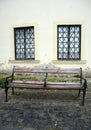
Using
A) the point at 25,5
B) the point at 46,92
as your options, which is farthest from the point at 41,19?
the point at 46,92

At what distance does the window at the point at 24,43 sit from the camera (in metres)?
9.66

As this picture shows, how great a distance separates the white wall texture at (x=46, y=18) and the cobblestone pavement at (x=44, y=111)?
292cm

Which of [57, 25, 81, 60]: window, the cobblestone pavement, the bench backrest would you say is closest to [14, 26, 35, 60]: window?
[57, 25, 81, 60]: window

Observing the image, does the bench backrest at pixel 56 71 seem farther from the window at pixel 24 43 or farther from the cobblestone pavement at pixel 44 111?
the window at pixel 24 43

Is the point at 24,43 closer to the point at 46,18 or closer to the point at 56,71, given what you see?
the point at 46,18

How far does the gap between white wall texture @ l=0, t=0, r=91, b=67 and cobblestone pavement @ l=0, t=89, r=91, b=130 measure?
2.92m

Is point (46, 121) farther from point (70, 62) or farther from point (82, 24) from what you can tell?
point (82, 24)

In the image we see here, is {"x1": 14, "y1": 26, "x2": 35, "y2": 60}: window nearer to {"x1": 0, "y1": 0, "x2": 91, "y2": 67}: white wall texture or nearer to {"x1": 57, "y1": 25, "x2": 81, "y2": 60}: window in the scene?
{"x1": 0, "y1": 0, "x2": 91, "y2": 67}: white wall texture

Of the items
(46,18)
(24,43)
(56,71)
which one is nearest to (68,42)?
(46,18)

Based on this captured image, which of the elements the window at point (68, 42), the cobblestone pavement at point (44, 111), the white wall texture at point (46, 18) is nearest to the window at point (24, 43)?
the white wall texture at point (46, 18)

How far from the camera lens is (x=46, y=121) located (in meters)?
4.32

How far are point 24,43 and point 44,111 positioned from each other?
5.35 meters

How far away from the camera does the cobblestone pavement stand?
4121 millimetres

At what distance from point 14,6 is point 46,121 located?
6586 millimetres
